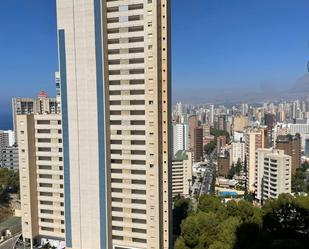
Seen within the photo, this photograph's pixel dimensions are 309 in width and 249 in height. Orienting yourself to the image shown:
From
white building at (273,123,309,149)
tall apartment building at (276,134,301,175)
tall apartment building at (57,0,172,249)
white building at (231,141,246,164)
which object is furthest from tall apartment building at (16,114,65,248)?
white building at (273,123,309,149)

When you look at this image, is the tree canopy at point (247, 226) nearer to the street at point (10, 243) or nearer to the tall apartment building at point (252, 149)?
the street at point (10, 243)

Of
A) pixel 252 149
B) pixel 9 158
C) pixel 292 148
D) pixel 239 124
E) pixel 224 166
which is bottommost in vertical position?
pixel 224 166

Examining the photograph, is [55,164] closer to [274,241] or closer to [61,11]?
[61,11]

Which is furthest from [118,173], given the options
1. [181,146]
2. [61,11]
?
[181,146]

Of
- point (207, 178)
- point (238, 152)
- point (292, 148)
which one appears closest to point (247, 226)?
point (292, 148)

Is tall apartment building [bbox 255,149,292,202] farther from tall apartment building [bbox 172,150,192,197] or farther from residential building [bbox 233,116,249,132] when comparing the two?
residential building [bbox 233,116,249,132]

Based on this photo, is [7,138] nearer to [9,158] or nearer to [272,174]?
[9,158]
